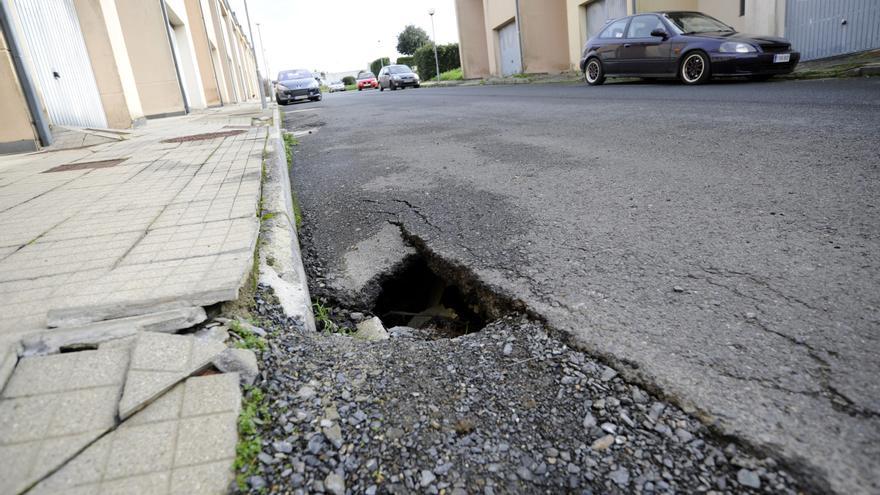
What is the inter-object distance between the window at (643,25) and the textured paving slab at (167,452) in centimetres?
1284

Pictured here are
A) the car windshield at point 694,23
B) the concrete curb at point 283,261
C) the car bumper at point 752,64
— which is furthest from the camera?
the car windshield at point 694,23

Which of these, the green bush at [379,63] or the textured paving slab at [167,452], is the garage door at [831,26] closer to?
the textured paving slab at [167,452]

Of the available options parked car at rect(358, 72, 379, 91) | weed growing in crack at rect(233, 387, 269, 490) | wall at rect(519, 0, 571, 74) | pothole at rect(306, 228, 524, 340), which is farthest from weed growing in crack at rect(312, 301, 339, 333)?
parked car at rect(358, 72, 379, 91)

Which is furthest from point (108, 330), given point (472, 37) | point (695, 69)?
point (472, 37)

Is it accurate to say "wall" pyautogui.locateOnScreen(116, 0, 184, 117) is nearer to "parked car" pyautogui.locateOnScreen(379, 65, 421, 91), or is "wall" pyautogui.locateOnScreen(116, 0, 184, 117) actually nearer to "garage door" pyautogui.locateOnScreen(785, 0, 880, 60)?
"garage door" pyautogui.locateOnScreen(785, 0, 880, 60)

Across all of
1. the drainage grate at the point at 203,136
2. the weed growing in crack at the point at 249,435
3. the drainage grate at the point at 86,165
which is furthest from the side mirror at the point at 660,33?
the weed growing in crack at the point at 249,435

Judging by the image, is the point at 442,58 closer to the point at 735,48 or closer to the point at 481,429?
the point at 735,48

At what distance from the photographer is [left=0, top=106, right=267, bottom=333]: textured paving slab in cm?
207

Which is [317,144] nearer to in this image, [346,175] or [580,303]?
[346,175]

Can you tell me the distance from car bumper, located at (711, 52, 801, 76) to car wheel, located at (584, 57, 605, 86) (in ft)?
12.4

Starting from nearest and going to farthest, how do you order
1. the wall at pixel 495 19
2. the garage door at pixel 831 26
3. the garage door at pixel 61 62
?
the garage door at pixel 61 62 → the garage door at pixel 831 26 → the wall at pixel 495 19

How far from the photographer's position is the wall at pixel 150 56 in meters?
14.9

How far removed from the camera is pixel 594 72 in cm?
1426

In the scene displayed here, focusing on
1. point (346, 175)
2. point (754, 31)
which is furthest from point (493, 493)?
point (754, 31)
